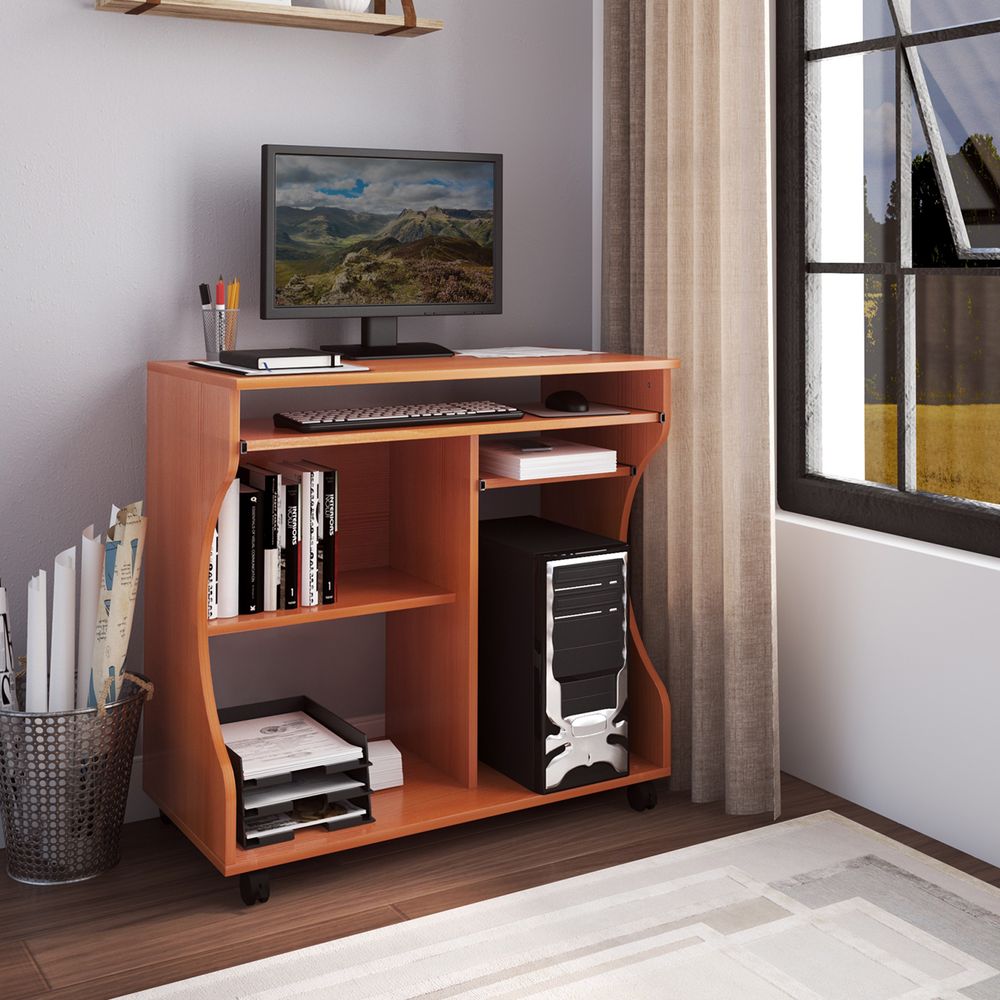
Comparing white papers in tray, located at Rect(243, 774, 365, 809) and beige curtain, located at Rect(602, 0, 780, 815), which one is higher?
beige curtain, located at Rect(602, 0, 780, 815)

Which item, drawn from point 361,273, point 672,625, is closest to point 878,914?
point 672,625

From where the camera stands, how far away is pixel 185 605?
2285 mm

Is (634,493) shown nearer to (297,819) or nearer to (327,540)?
(327,540)

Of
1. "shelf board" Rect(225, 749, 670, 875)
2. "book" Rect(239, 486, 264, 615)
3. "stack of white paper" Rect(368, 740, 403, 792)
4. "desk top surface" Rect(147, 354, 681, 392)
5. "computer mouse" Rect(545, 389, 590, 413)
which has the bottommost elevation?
"shelf board" Rect(225, 749, 670, 875)

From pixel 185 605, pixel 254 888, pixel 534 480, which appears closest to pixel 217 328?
pixel 185 605

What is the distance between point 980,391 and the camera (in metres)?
2.38

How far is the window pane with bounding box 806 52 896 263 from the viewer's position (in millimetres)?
2514

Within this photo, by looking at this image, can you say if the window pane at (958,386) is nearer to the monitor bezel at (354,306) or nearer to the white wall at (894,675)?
the white wall at (894,675)

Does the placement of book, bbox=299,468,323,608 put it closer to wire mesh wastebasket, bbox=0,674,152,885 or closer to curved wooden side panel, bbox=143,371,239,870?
curved wooden side panel, bbox=143,371,239,870

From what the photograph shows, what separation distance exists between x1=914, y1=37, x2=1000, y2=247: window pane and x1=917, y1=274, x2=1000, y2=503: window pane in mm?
111

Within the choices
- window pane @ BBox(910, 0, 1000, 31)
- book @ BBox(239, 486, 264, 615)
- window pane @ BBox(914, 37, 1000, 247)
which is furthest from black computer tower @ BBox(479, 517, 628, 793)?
window pane @ BBox(910, 0, 1000, 31)

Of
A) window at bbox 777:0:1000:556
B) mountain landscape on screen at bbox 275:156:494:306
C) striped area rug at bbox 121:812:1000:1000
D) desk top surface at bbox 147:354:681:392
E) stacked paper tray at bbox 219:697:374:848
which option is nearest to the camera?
striped area rug at bbox 121:812:1000:1000

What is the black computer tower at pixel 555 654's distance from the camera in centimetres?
243

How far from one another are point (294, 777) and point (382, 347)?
853 millimetres
